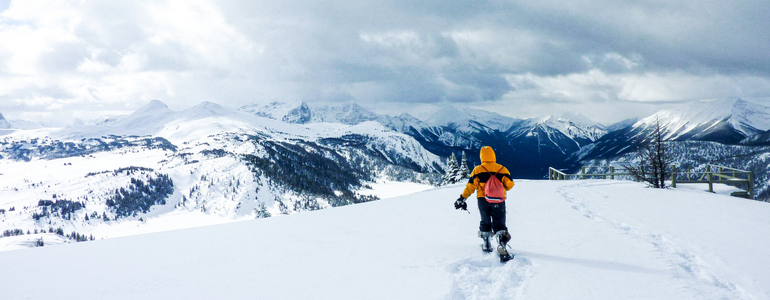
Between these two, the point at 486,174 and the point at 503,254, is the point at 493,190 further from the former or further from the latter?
the point at 503,254

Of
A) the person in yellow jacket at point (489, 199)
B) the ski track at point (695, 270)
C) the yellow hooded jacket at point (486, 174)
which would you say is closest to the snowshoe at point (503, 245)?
the person in yellow jacket at point (489, 199)

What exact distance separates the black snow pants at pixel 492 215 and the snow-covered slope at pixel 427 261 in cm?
57

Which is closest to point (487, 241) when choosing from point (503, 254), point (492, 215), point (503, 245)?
point (503, 245)

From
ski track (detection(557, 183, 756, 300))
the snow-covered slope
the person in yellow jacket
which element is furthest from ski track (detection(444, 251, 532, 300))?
ski track (detection(557, 183, 756, 300))

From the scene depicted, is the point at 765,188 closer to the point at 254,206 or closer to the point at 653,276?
the point at 653,276

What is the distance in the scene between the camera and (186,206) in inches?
6639

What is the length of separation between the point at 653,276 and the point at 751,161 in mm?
231887

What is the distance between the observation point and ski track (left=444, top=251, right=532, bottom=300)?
489 centimetres

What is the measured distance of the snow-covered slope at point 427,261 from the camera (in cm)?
501

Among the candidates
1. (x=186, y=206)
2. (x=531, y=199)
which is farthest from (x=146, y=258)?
(x=186, y=206)

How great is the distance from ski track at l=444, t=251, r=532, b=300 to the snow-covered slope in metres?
0.02

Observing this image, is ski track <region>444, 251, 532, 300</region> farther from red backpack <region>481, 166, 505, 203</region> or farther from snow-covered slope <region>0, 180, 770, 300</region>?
red backpack <region>481, 166, 505, 203</region>

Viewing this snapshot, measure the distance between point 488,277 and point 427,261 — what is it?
4.02ft

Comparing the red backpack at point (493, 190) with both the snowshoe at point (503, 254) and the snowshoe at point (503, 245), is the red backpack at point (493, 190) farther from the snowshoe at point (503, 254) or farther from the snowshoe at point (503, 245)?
the snowshoe at point (503, 254)
